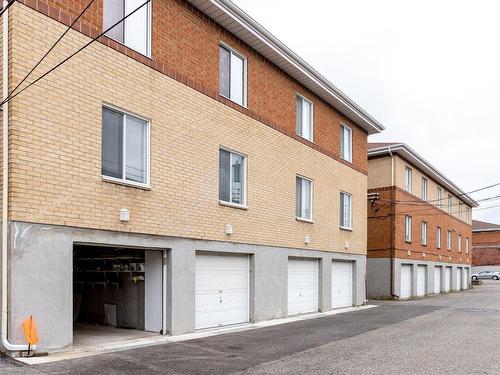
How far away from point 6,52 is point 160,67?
3.76 meters

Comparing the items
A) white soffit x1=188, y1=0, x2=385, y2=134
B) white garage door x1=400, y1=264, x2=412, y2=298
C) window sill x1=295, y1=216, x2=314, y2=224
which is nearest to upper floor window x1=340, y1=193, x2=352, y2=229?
window sill x1=295, y1=216, x2=314, y2=224

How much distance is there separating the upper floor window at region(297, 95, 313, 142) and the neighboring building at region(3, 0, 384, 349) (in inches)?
2.6

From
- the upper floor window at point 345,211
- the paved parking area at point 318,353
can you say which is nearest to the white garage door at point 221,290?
the paved parking area at point 318,353

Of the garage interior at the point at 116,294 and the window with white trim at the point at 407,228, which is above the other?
the window with white trim at the point at 407,228

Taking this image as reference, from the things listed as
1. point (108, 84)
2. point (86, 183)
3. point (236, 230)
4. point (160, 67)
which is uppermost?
point (160, 67)

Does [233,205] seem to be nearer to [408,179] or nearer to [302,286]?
[302,286]

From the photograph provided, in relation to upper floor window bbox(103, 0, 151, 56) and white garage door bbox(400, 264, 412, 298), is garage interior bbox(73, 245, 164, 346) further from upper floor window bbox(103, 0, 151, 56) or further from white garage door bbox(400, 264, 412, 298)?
white garage door bbox(400, 264, 412, 298)

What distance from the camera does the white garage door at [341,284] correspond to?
2082 cm

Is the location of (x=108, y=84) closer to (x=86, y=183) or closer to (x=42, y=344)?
(x=86, y=183)

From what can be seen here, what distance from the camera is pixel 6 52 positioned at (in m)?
8.97

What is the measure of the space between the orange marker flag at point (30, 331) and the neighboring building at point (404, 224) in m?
22.6

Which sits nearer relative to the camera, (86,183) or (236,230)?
(86,183)

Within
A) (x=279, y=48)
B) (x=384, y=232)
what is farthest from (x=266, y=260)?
(x=384, y=232)

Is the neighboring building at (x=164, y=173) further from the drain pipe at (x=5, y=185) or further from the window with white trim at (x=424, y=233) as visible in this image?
the window with white trim at (x=424, y=233)
